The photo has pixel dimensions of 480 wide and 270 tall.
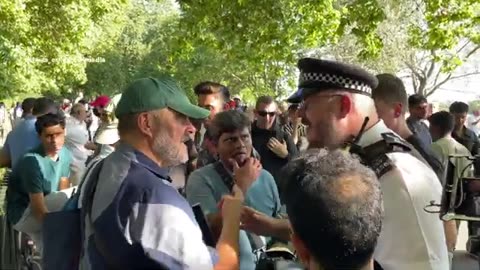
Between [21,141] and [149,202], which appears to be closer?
[149,202]

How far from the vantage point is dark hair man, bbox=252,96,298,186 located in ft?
24.7

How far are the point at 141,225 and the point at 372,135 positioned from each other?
93 cm

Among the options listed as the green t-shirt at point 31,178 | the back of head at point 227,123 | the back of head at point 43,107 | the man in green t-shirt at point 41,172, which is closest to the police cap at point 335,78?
the back of head at point 227,123

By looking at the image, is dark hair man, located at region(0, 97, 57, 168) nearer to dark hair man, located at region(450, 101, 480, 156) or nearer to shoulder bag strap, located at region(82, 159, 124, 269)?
shoulder bag strap, located at region(82, 159, 124, 269)

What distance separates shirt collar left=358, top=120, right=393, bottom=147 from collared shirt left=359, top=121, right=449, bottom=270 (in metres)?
0.13

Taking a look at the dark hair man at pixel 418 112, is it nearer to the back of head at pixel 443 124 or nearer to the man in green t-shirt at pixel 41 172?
the back of head at pixel 443 124

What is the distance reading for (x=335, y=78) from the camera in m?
3.11

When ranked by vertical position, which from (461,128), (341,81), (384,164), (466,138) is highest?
(341,81)

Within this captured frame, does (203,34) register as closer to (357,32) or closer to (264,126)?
(357,32)

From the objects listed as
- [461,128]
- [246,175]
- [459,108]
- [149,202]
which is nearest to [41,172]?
[246,175]

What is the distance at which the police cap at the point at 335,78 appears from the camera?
10.1ft

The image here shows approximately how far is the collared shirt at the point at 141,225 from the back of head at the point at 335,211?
0.98m

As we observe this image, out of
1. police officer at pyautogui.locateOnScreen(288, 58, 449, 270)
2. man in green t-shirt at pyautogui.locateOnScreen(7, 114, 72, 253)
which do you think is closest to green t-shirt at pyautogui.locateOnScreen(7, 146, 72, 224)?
man in green t-shirt at pyautogui.locateOnScreen(7, 114, 72, 253)

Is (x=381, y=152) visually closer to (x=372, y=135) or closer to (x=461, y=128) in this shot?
(x=372, y=135)
